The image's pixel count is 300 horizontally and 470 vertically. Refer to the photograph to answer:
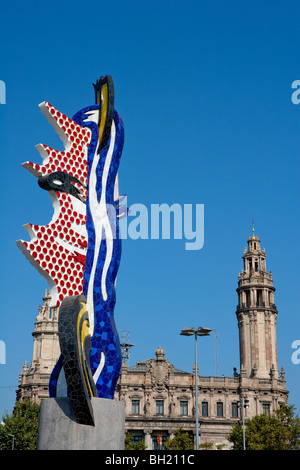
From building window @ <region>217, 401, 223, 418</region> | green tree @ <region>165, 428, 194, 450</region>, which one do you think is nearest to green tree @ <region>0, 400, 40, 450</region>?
green tree @ <region>165, 428, 194, 450</region>

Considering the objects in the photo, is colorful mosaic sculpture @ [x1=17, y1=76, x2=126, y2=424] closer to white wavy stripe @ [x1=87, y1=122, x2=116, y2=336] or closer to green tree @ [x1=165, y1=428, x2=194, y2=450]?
white wavy stripe @ [x1=87, y1=122, x2=116, y2=336]

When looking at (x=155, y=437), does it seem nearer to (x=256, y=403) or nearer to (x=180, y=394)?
(x=180, y=394)

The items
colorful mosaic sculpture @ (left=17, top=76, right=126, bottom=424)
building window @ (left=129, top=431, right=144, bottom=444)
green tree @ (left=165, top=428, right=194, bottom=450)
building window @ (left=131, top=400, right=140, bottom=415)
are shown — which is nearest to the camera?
colorful mosaic sculpture @ (left=17, top=76, right=126, bottom=424)

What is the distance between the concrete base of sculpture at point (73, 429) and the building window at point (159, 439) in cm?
5126

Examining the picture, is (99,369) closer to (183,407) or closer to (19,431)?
(19,431)

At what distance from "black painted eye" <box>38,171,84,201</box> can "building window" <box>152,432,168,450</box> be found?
173 ft

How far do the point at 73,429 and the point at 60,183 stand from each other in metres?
10.3

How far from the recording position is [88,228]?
91.5 ft

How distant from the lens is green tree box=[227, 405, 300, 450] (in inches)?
2350

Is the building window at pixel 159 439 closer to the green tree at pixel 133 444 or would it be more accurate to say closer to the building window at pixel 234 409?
the green tree at pixel 133 444

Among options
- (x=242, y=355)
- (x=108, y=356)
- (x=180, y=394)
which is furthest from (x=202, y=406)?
(x=108, y=356)

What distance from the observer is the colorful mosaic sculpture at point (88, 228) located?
25859 millimetres
